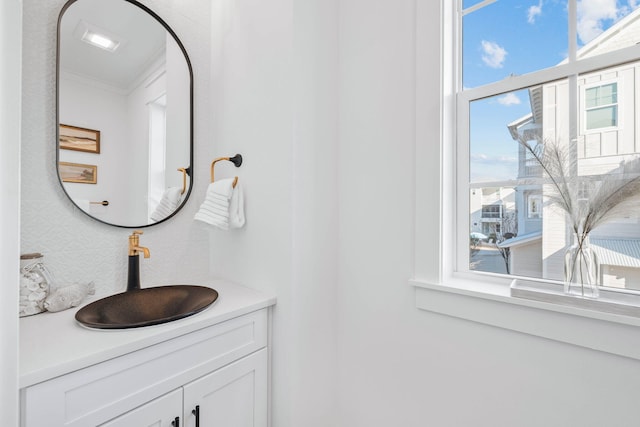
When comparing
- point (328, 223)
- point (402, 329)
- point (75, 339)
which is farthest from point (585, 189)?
point (75, 339)

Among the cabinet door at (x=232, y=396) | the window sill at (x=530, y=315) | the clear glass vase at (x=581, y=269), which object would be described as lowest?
the cabinet door at (x=232, y=396)

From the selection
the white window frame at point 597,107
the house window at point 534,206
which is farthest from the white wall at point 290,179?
the white window frame at point 597,107

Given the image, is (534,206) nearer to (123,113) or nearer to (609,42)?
(609,42)

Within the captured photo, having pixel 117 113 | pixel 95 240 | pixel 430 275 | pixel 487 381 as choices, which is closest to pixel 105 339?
pixel 95 240

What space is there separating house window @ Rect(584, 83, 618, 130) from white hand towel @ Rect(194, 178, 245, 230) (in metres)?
1.25

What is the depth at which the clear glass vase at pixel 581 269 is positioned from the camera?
80cm

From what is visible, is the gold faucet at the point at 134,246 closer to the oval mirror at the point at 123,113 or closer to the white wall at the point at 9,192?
the oval mirror at the point at 123,113

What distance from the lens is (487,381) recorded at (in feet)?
3.13

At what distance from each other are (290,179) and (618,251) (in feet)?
3.43

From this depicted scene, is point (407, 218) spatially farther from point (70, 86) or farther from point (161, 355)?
point (70, 86)

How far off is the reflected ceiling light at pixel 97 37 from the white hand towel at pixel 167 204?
0.62 m

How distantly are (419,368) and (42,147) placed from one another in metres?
1.61

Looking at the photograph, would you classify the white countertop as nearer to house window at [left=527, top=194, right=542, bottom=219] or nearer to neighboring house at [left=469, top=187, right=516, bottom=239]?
neighboring house at [left=469, top=187, right=516, bottom=239]

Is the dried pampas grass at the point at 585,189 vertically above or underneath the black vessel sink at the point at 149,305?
above
